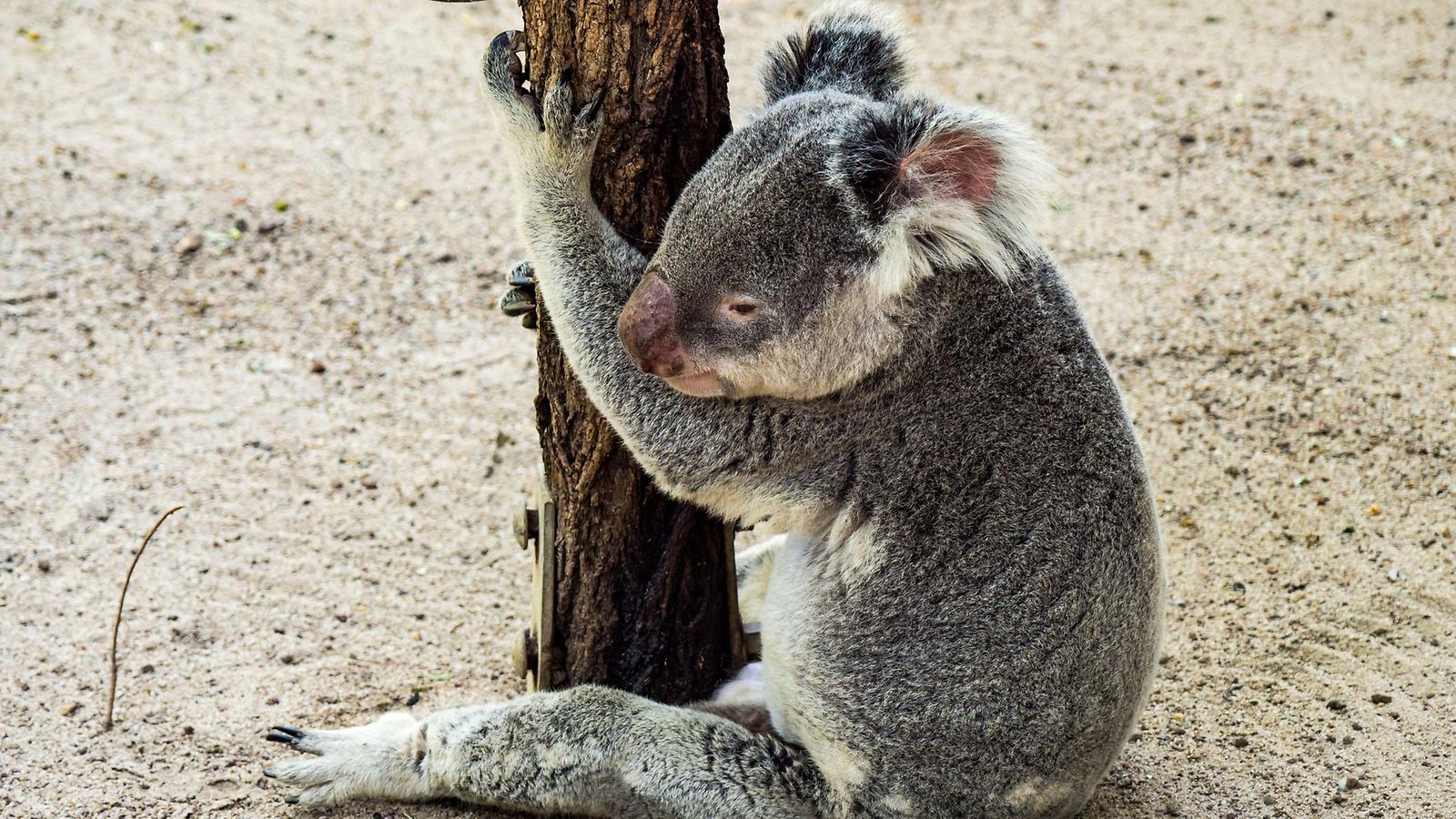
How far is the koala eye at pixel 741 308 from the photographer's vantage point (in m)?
3.05

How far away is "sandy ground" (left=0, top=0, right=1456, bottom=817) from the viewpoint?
404cm

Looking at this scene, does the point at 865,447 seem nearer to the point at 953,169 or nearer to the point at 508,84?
the point at 953,169

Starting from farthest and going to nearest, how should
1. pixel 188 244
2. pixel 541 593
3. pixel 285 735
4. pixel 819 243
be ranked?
1. pixel 188 244
2. pixel 541 593
3. pixel 285 735
4. pixel 819 243

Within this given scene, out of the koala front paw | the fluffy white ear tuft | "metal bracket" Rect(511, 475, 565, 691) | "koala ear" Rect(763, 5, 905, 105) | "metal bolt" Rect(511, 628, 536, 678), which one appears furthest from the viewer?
"metal bolt" Rect(511, 628, 536, 678)

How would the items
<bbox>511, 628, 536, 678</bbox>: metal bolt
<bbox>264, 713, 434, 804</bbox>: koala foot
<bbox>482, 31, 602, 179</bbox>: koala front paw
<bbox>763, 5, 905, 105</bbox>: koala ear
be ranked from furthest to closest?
<bbox>511, 628, 536, 678</bbox>: metal bolt, <bbox>264, 713, 434, 804</bbox>: koala foot, <bbox>763, 5, 905, 105</bbox>: koala ear, <bbox>482, 31, 602, 179</bbox>: koala front paw

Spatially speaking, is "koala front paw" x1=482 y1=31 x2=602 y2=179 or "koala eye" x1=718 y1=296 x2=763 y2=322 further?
"koala front paw" x1=482 y1=31 x2=602 y2=179

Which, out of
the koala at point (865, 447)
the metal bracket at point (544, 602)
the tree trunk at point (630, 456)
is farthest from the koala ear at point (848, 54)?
the metal bracket at point (544, 602)

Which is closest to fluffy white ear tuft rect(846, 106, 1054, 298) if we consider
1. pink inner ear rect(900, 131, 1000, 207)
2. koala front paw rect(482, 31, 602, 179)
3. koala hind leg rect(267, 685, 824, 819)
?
pink inner ear rect(900, 131, 1000, 207)

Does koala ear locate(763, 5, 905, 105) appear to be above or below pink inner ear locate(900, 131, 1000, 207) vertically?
above

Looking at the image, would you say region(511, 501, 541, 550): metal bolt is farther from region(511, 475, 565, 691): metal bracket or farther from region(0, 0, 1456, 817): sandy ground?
region(0, 0, 1456, 817): sandy ground

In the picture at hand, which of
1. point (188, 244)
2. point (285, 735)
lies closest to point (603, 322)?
point (285, 735)

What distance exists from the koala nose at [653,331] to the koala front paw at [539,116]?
0.46m

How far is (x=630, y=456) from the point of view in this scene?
3619 millimetres

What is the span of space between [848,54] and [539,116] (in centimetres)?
87
